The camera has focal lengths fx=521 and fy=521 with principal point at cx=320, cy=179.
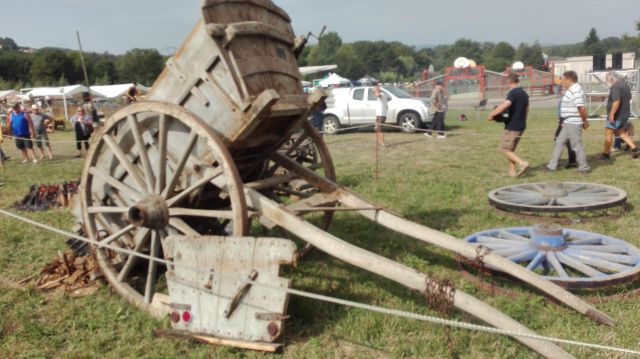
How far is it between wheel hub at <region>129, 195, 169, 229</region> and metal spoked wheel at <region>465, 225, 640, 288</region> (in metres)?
2.58

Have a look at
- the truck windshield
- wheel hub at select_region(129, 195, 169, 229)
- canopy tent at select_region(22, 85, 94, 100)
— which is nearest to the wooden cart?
wheel hub at select_region(129, 195, 169, 229)

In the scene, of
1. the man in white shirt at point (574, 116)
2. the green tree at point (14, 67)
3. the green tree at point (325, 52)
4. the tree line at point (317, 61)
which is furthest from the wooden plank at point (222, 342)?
the green tree at point (325, 52)

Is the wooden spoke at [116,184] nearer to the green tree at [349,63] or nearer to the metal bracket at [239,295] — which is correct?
the metal bracket at [239,295]

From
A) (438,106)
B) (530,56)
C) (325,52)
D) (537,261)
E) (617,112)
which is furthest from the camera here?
(325,52)

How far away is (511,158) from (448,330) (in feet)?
19.9

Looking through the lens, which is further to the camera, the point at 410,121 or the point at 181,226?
the point at 410,121

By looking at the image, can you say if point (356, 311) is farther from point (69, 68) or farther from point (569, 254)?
Answer: point (69, 68)

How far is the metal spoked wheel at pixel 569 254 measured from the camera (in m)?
4.28

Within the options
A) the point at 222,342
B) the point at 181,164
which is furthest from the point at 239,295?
the point at 181,164

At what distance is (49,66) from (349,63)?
245ft

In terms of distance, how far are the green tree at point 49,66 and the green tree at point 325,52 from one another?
44.8 m

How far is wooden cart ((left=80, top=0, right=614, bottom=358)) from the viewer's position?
3672 millimetres

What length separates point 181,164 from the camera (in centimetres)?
392

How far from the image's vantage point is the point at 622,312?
12.6 ft
